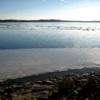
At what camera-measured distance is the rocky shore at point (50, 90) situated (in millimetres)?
7086

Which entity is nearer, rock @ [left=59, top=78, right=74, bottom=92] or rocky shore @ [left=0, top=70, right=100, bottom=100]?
rocky shore @ [left=0, top=70, right=100, bottom=100]

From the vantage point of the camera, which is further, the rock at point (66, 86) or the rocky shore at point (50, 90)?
the rock at point (66, 86)

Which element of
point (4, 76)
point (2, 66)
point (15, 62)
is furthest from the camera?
point (15, 62)

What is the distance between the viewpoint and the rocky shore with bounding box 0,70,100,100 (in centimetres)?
709

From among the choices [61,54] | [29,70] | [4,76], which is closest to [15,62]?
[29,70]

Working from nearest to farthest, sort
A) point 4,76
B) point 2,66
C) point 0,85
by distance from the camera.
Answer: point 0,85 < point 4,76 < point 2,66

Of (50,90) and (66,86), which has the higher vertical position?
(66,86)

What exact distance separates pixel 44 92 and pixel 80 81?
6.54 feet

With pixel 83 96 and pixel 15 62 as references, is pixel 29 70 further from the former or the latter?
pixel 83 96

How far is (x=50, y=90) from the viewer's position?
778 cm

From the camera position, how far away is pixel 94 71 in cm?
1117

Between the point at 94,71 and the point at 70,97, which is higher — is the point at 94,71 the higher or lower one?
the lower one

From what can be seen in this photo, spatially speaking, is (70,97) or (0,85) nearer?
(70,97)

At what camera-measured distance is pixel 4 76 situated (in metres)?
9.84
